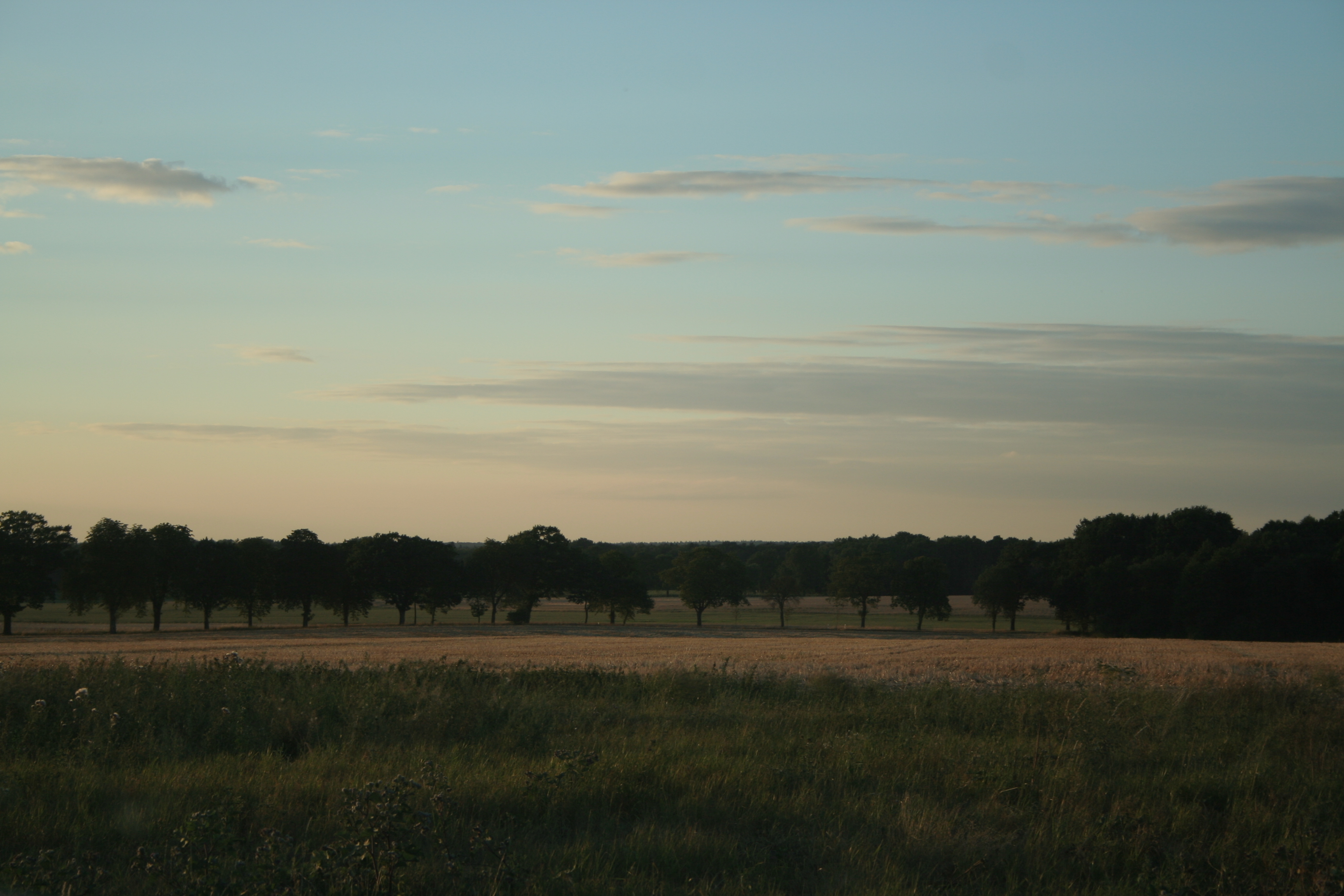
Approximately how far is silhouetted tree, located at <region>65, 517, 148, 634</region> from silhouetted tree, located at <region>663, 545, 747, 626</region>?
160 feet

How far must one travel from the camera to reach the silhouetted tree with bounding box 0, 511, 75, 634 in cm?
6719

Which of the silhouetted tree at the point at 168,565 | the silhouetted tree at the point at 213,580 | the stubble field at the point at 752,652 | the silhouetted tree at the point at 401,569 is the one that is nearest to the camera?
the stubble field at the point at 752,652

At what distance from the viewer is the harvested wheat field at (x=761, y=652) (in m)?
23.7

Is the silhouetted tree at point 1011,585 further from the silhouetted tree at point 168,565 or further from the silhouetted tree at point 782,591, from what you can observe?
the silhouetted tree at point 168,565

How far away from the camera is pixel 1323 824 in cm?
807

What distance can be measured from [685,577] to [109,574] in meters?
51.4

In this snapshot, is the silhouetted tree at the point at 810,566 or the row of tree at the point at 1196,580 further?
the silhouetted tree at the point at 810,566

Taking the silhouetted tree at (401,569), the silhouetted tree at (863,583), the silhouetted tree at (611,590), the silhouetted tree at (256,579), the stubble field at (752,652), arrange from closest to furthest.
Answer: the stubble field at (752,652) → the silhouetted tree at (256,579) → the silhouetted tree at (401,569) → the silhouetted tree at (611,590) → the silhouetted tree at (863,583)

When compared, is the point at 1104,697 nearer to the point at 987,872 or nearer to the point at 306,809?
the point at 987,872

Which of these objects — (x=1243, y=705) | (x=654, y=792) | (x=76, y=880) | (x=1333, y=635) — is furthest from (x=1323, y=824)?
(x=1333, y=635)

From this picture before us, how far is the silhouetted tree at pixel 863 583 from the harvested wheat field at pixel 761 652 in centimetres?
1682

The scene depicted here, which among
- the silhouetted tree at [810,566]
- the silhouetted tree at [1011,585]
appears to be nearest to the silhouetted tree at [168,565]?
the silhouetted tree at [1011,585]

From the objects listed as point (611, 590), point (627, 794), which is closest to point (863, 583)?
point (611, 590)

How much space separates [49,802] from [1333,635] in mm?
77353
